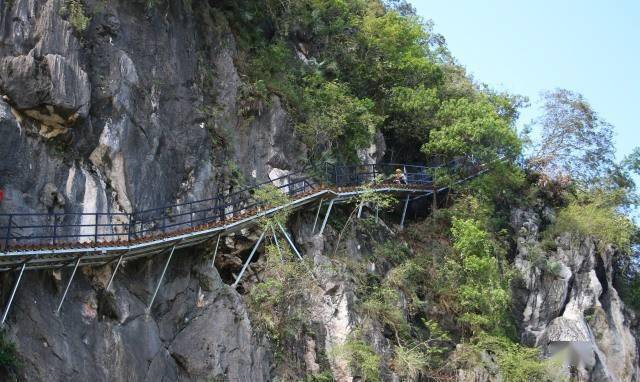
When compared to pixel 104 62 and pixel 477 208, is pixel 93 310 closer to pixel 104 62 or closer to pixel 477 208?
pixel 104 62

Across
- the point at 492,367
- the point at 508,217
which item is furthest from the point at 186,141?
the point at 508,217

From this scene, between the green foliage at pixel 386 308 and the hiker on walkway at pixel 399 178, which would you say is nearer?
the green foliage at pixel 386 308

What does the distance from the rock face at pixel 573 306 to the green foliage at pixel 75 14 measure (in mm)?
19052

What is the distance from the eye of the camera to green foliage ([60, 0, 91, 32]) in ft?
81.1

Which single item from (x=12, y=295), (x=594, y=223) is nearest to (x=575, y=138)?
(x=594, y=223)

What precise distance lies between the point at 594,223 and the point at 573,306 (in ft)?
13.2

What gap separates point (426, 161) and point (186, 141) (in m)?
14.1

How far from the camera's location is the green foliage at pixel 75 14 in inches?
973

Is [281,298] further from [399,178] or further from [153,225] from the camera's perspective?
[399,178]

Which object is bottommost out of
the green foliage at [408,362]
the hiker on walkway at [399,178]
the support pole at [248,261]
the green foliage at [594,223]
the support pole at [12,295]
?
the green foliage at [408,362]

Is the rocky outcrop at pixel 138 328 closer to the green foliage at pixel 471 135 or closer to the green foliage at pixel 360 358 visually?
the green foliage at pixel 360 358

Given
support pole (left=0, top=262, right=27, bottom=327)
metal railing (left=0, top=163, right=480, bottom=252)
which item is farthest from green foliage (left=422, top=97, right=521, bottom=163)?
support pole (left=0, top=262, right=27, bottom=327)

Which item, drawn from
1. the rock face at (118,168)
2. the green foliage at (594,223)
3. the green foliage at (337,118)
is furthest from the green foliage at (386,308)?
the green foliage at (594,223)

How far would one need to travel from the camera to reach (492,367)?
29.9 meters
